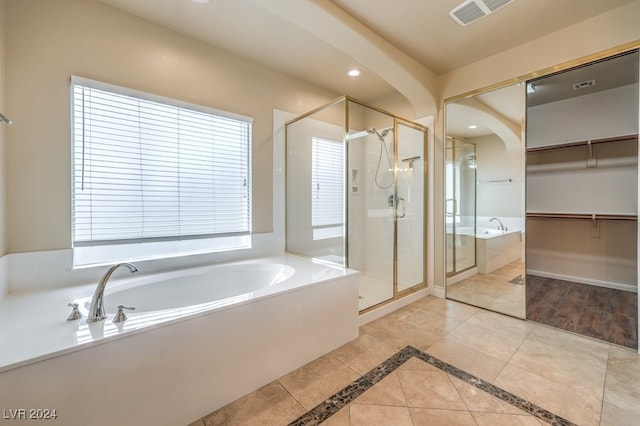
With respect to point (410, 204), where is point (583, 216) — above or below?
→ below

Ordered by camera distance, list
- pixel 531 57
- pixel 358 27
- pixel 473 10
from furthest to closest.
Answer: pixel 531 57 → pixel 358 27 → pixel 473 10

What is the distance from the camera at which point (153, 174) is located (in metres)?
2.16

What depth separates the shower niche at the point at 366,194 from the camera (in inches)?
110

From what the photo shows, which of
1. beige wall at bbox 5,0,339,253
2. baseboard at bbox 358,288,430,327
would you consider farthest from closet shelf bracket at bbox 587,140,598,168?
beige wall at bbox 5,0,339,253

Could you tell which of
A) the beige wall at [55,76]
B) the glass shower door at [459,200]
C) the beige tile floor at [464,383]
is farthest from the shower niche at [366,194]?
the beige wall at [55,76]

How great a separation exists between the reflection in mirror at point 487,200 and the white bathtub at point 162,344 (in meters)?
1.73

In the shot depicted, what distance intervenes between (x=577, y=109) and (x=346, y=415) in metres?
4.53

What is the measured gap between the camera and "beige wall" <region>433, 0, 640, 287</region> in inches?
78.7

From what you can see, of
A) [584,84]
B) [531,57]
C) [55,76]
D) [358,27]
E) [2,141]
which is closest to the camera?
[2,141]

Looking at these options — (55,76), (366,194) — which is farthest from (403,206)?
(55,76)

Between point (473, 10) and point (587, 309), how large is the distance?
303 centimetres

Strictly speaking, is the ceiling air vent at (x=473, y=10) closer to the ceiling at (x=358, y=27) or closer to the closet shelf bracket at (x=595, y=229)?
the ceiling at (x=358, y=27)

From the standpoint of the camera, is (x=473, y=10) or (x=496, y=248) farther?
(x=496, y=248)

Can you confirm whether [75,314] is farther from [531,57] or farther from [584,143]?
[584,143]
